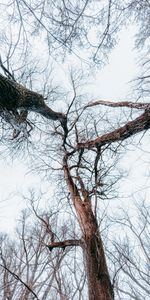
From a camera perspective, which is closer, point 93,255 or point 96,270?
point 96,270

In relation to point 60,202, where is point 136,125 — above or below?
below

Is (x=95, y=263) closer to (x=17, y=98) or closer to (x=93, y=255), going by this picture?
(x=93, y=255)

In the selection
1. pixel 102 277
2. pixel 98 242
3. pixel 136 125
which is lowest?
pixel 102 277

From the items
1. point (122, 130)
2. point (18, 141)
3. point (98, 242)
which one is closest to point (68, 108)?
point (18, 141)

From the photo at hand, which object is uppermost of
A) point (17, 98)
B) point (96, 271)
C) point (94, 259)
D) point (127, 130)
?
point (17, 98)

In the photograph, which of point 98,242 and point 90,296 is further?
point 98,242

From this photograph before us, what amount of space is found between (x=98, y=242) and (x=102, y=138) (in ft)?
4.88

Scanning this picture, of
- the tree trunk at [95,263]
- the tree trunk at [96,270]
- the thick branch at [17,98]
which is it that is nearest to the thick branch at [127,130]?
the thick branch at [17,98]

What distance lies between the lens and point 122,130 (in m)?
3.47

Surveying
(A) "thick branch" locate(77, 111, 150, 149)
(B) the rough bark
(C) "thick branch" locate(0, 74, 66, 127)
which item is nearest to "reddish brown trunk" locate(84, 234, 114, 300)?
(B) the rough bark

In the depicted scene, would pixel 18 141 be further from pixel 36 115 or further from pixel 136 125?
pixel 136 125

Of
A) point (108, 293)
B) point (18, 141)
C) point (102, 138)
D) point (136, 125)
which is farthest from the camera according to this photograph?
point (18, 141)

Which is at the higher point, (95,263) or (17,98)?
(17,98)

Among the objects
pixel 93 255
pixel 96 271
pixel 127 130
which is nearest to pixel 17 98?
pixel 127 130
